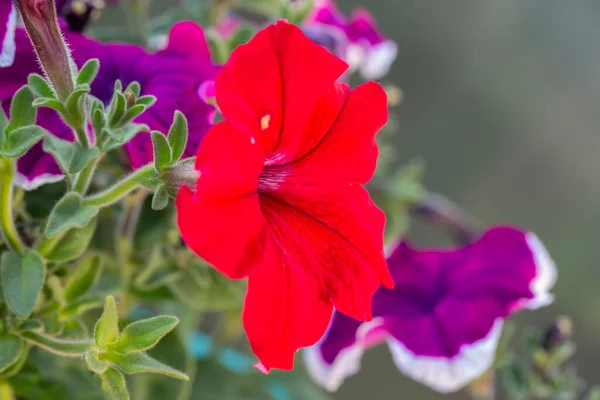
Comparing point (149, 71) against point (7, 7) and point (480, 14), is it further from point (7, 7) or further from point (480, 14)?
point (480, 14)

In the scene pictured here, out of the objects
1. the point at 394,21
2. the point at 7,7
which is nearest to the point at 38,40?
the point at 7,7

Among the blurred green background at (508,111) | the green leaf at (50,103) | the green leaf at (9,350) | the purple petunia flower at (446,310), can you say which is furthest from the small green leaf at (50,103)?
the blurred green background at (508,111)

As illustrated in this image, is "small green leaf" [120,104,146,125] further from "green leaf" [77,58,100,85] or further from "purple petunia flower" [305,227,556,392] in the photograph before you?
"purple petunia flower" [305,227,556,392]

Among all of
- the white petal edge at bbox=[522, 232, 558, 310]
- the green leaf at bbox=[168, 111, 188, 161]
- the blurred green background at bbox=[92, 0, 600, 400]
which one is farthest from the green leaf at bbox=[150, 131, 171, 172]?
the blurred green background at bbox=[92, 0, 600, 400]

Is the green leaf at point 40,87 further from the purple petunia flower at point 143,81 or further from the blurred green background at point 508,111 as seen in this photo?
the blurred green background at point 508,111

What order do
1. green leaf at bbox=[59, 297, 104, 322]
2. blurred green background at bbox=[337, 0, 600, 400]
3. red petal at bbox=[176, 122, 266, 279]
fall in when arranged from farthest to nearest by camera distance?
blurred green background at bbox=[337, 0, 600, 400] → green leaf at bbox=[59, 297, 104, 322] → red petal at bbox=[176, 122, 266, 279]

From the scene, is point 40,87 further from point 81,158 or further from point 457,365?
point 457,365

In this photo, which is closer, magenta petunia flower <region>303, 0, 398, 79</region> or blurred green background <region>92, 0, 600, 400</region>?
magenta petunia flower <region>303, 0, 398, 79</region>
